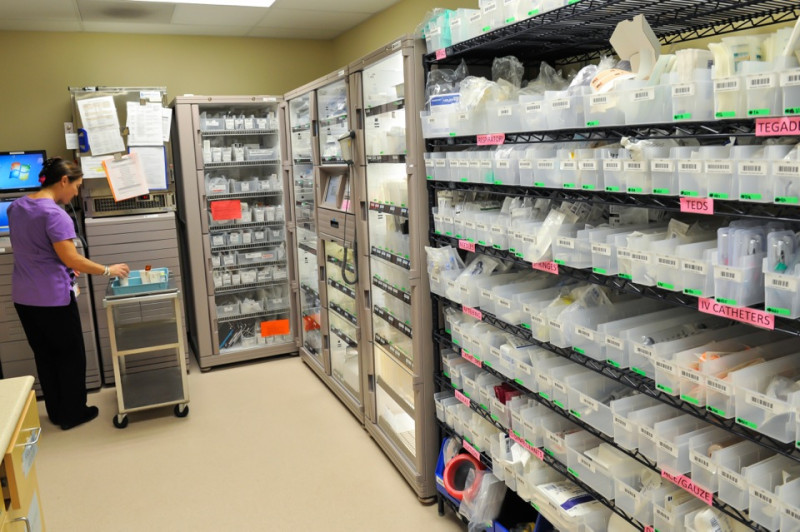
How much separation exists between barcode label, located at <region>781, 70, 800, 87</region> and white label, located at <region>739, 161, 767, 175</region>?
191mm

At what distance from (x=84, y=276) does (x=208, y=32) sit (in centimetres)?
249

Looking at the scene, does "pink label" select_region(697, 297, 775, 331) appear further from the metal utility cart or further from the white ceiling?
the white ceiling

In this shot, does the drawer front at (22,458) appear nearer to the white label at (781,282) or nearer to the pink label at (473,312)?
the pink label at (473,312)

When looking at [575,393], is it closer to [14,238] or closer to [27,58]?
[14,238]

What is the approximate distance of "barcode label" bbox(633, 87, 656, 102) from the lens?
181 cm

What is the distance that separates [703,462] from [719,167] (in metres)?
0.81

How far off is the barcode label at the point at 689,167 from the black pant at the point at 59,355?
13.4 feet

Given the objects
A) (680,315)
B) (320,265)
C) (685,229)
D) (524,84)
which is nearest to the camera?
(685,229)

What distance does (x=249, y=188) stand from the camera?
18.5ft

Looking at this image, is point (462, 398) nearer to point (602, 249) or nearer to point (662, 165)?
point (602, 249)

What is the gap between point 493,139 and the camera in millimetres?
2506

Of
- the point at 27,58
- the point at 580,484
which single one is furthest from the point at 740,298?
the point at 27,58

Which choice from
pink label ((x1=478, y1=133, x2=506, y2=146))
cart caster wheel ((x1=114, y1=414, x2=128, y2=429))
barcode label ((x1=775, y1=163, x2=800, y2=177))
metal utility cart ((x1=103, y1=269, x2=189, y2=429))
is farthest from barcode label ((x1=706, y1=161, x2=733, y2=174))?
cart caster wheel ((x1=114, y1=414, x2=128, y2=429))

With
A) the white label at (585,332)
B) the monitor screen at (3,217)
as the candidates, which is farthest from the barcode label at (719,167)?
the monitor screen at (3,217)
